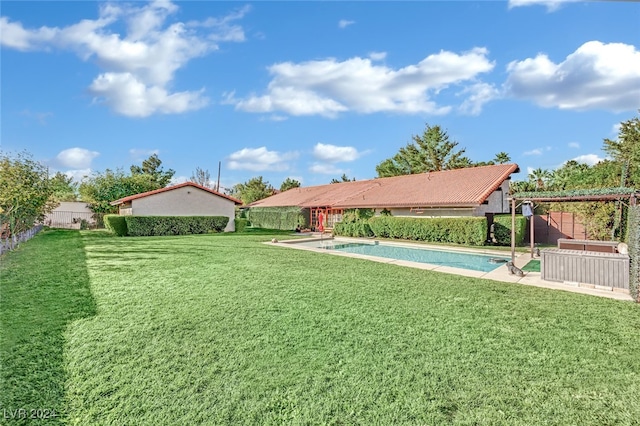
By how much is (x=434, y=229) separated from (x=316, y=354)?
16625 mm

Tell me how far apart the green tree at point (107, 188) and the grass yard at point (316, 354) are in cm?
3058

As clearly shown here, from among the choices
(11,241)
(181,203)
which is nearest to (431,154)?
(181,203)

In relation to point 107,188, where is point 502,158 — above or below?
above

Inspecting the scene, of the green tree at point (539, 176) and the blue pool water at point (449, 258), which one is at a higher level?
the green tree at point (539, 176)

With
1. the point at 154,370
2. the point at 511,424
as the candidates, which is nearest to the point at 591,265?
the point at 511,424

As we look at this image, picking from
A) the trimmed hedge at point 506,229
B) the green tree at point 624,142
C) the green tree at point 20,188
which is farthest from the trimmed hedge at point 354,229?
the green tree at point 624,142

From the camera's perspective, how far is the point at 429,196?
2128 centimetres

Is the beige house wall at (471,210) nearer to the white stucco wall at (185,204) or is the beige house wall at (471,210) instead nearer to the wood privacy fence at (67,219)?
the white stucco wall at (185,204)

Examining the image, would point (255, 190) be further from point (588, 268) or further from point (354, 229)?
point (588, 268)

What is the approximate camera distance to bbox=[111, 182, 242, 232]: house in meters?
24.1

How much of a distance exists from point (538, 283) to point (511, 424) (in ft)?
22.4

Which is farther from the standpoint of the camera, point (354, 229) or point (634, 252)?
point (354, 229)

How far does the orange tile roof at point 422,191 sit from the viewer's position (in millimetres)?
19688

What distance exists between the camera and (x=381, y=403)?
325cm
